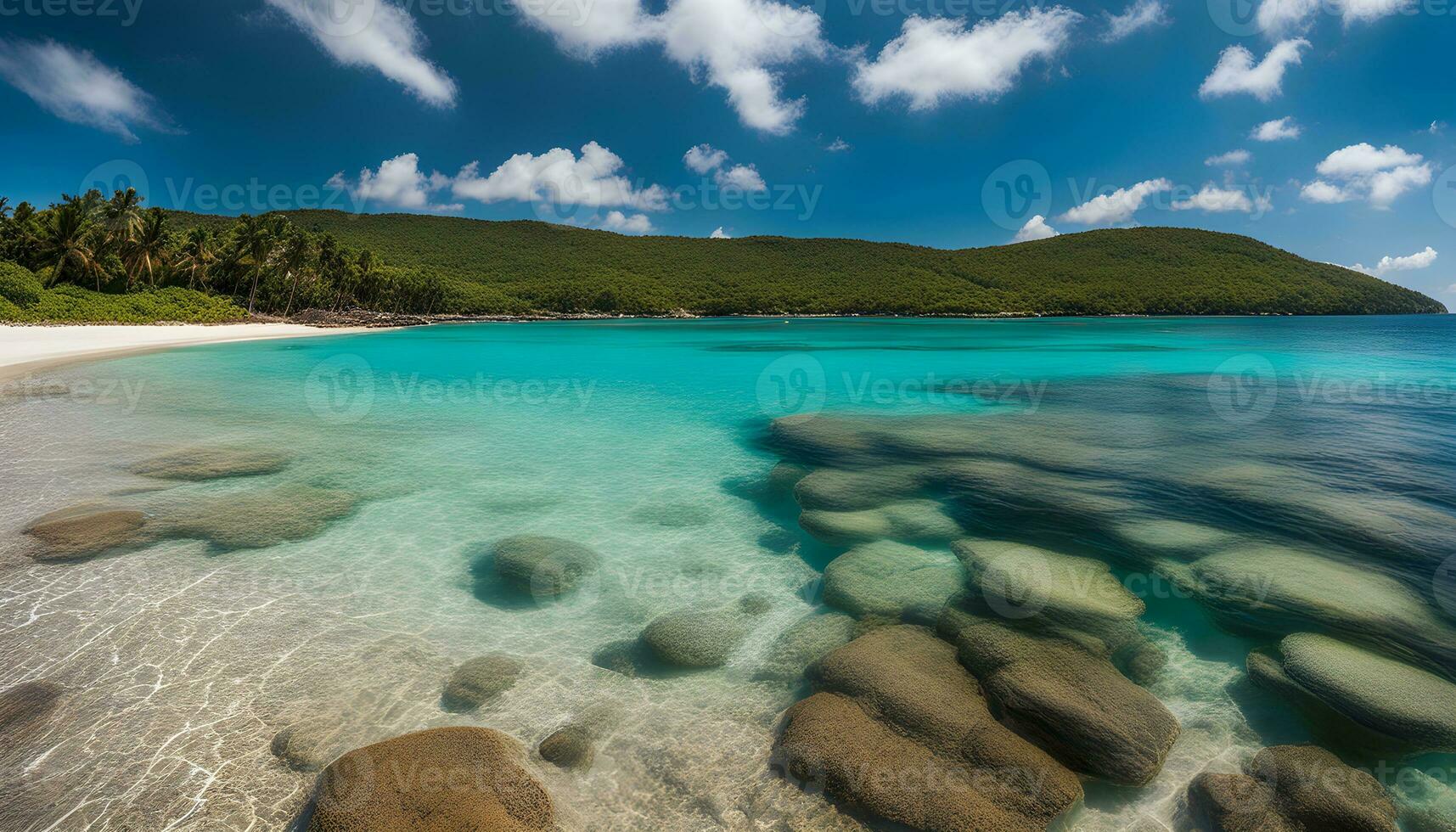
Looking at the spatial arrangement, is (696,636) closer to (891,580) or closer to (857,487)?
(891,580)

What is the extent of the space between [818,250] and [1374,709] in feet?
527

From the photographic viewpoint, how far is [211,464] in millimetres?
10469

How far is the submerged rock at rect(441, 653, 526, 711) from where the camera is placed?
4848 mm

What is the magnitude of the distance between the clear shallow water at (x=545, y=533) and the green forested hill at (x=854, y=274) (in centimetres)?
10346

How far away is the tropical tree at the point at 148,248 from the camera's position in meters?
50.0

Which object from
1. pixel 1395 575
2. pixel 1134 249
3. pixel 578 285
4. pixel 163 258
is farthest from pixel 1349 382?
pixel 1134 249

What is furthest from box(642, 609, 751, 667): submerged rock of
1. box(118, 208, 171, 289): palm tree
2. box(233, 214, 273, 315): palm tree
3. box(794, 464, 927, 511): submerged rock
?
box(233, 214, 273, 315): palm tree

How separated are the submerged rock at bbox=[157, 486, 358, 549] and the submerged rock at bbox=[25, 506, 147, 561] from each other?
12.6 inches

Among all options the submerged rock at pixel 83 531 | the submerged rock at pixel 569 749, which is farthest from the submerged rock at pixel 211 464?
the submerged rock at pixel 569 749

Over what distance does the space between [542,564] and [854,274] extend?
476 ft

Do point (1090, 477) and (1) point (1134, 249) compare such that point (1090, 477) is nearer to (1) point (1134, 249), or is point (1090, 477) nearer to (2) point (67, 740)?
(2) point (67, 740)

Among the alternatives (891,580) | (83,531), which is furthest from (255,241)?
(891,580)

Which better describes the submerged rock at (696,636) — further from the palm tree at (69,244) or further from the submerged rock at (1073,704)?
the palm tree at (69,244)

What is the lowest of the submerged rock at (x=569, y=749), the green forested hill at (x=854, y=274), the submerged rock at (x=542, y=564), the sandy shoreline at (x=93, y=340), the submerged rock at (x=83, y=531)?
the submerged rock at (x=569, y=749)
